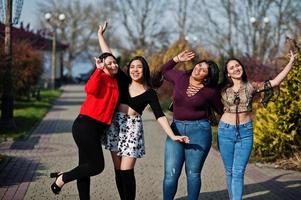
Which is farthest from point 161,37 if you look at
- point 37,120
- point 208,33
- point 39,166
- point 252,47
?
point 39,166

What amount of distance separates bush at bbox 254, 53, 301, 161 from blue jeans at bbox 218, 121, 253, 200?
136 inches

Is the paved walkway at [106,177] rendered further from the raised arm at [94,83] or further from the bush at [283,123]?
the raised arm at [94,83]

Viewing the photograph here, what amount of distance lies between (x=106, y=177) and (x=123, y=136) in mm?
2542

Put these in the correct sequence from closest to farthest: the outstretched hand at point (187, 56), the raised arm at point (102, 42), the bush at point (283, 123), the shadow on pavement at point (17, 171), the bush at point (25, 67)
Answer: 1. the outstretched hand at point (187, 56)
2. the raised arm at point (102, 42)
3. the shadow on pavement at point (17, 171)
4. the bush at point (283, 123)
5. the bush at point (25, 67)

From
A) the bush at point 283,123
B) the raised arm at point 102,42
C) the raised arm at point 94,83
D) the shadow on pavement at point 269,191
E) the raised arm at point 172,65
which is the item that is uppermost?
the raised arm at point 102,42

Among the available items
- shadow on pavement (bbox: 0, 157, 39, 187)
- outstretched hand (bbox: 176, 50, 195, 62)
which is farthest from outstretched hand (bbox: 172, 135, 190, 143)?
shadow on pavement (bbox: 0, 157, 39, 187)

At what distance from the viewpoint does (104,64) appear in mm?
5336

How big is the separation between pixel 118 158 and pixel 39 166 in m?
3.44

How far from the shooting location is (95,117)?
5227 millimetres

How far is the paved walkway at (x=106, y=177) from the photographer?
677 centimetres

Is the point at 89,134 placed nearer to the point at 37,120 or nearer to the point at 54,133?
the point at 54,133

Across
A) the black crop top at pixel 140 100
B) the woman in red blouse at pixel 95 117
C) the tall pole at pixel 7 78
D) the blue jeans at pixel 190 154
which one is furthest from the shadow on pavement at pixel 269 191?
the tall pole at pixel 7 78

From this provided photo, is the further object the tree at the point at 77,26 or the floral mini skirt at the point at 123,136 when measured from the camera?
the tree at the point at 77,26

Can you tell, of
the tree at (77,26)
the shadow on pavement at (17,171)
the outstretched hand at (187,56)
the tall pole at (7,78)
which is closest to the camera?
the outstretched hand at (187,56)
